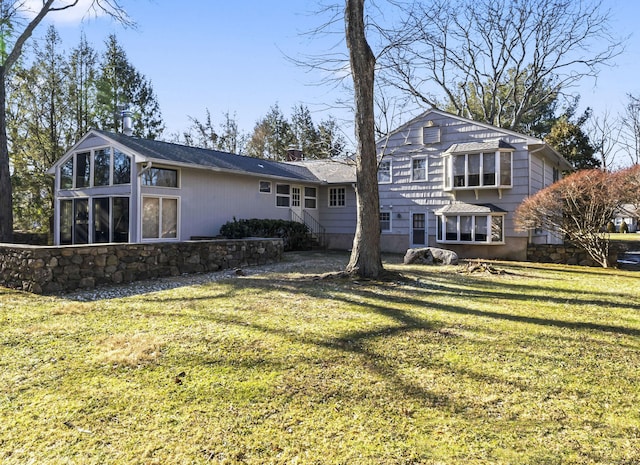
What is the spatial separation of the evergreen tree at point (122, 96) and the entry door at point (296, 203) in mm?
11744

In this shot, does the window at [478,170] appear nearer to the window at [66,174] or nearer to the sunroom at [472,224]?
the sunroom at [472,224]

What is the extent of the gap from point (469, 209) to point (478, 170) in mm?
1463

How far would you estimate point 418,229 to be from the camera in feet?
54.6

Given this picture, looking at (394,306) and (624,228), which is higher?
(624,228)

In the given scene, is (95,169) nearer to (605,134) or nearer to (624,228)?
(605,134)

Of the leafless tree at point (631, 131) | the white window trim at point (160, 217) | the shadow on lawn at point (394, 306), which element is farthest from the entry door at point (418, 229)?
the leafless tree at point (631, 131)

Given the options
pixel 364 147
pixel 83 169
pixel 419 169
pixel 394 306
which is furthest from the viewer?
pixel 419 169

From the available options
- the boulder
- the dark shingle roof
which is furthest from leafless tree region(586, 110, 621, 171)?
the boulder

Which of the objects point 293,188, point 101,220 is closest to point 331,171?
point 293,188

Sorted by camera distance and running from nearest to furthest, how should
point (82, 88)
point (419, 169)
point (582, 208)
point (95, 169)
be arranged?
point (582, 208) → point (95, 169) → point (419, 169) → point (82, 88)

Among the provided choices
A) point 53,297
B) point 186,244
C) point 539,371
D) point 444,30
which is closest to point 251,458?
point 539,371

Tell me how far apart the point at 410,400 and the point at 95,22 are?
17886 millimetres

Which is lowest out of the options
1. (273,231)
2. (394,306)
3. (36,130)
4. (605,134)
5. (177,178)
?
(394,306)

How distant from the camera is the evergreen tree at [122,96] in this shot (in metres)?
23.6
